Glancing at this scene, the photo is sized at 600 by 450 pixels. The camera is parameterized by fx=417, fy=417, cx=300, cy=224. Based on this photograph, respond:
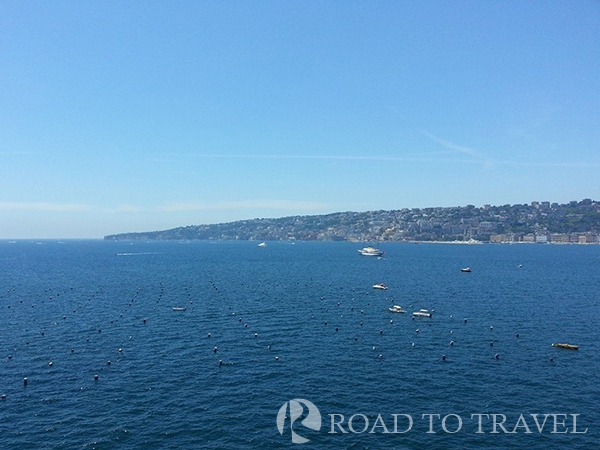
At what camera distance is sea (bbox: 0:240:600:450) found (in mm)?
38625

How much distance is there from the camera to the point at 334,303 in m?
97.1

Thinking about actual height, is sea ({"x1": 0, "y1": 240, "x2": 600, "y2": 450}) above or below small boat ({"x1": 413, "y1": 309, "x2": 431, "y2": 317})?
below

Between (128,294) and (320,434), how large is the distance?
84.9 metres

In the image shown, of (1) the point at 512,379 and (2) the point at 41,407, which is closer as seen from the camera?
(2) the point at 41,407

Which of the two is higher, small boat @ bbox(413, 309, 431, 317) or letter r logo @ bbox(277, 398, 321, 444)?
small boat @ bbox(413, 309, 431, 317)

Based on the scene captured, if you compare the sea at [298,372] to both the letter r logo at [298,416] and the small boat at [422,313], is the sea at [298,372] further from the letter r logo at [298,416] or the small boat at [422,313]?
the small boat at [422,313]

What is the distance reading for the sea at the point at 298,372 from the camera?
3862cm

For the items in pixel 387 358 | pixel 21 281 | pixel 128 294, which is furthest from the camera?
pixel 21 281

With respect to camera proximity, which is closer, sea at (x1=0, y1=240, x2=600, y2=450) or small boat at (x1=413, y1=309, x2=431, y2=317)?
sea at (x1=0, y1=240, x2=600, y2=450)

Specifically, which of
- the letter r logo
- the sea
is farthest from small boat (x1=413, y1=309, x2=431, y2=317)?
the letter r logo

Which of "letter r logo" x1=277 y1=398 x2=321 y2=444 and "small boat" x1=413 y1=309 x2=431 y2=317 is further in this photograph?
"small boat" x1=413 y1=309 x2=431 y2=317

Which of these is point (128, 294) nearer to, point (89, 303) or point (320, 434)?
point (89, 303)

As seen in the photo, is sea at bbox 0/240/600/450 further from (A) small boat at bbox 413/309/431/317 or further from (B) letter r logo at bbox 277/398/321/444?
(A) small boat at bbox 413/309/431/317

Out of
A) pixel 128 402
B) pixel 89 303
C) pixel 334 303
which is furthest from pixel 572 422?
pixel 89 303
